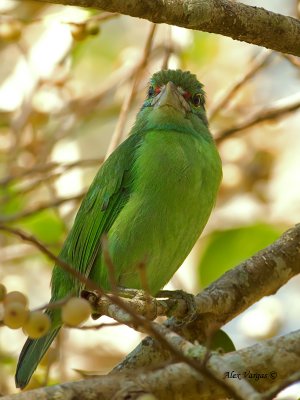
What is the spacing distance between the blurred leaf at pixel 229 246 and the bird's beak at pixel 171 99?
0.84 meters

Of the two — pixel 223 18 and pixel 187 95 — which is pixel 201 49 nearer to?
pixel 187 95

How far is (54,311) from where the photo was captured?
4035 millimetres

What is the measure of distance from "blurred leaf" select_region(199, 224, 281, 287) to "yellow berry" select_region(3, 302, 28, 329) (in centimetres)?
252

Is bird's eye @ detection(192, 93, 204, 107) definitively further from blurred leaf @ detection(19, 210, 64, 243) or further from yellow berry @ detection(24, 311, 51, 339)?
yellow berry @ detection(24, 311, 51, 339)

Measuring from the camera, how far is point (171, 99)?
4.48m

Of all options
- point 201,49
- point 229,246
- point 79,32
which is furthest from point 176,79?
point 201,49

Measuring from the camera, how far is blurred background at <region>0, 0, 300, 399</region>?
16.0 feet

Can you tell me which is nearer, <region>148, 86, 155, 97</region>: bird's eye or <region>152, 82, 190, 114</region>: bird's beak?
<region>152, 82, 190, 114</region>: bird's beak

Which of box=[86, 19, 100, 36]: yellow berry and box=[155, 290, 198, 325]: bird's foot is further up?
box=[86, 19, 100, 36]: yellow berry

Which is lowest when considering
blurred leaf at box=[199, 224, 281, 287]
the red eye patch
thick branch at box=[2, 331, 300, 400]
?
thick branch at box=[2, 331, 300, 400]

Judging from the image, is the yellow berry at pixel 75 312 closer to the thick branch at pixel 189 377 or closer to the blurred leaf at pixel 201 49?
the thick branch at pixel 189 377


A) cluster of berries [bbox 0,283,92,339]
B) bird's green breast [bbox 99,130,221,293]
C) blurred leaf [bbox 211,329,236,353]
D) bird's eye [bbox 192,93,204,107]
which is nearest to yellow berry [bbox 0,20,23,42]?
bird's eye [bbox 192,93,204,107]

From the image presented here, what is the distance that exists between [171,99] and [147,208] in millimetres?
805

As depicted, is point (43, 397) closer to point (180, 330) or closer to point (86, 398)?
point (86, 398)
